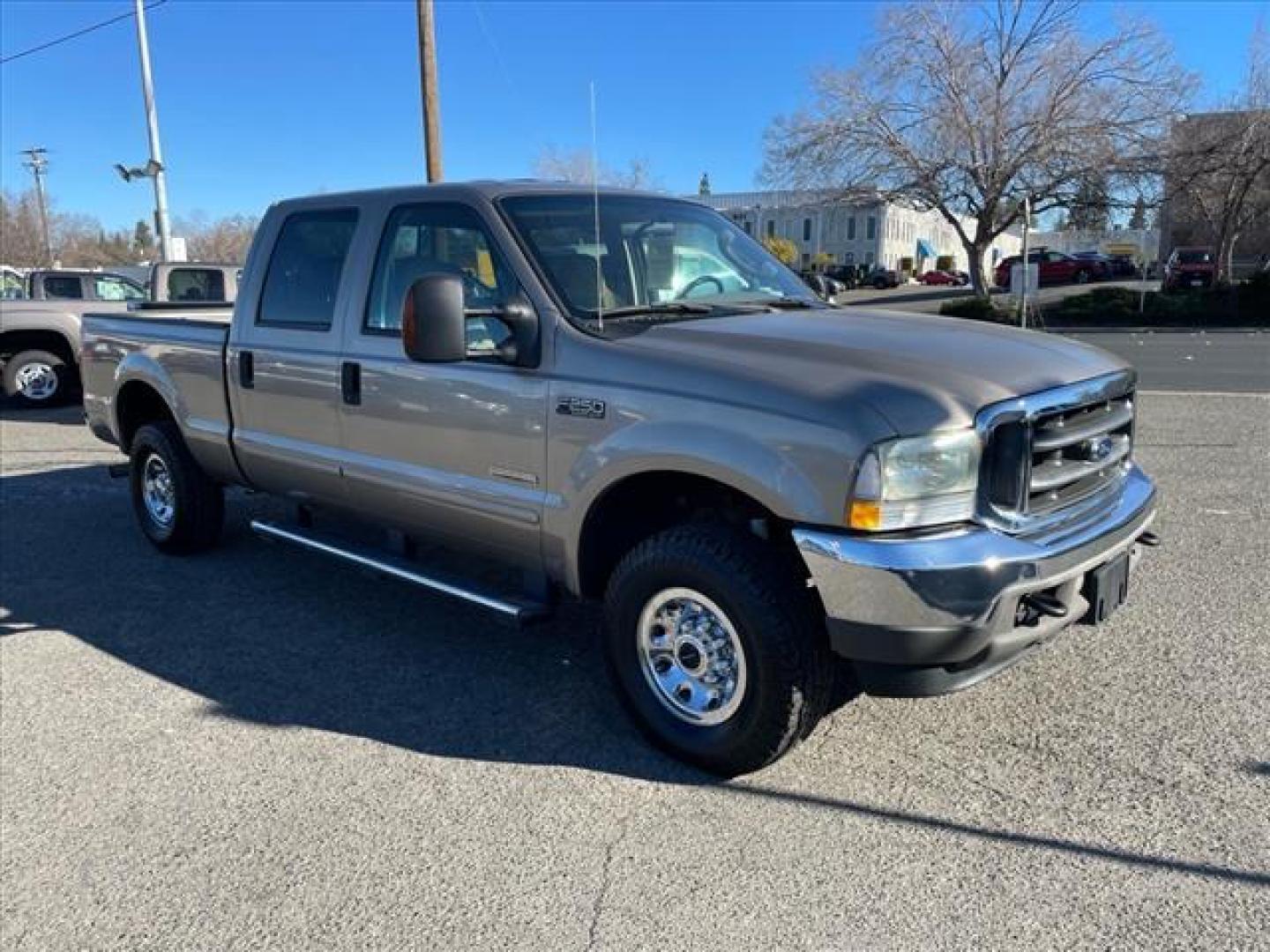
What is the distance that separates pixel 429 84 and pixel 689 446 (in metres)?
12.6

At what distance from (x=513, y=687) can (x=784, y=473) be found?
1.72m

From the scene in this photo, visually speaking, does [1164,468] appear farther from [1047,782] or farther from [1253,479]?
[1047,782]

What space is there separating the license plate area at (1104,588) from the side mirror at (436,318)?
7.14 feet

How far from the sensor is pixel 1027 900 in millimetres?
2678

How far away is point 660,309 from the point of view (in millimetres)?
3861

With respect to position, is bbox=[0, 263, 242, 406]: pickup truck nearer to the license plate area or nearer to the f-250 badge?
the f-250 badge

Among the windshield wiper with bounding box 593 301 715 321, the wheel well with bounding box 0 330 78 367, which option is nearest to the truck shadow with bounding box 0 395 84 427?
the wheel well with bounding box 0 330 78 367

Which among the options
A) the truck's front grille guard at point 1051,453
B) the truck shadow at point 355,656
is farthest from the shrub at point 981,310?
the truck's front grille guard at point 1051,453

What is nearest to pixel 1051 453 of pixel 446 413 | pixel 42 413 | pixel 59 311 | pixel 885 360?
pixel 885 360

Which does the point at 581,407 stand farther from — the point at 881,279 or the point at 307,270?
the point at 881,279

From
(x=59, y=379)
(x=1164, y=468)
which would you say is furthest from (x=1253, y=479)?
(x=59, y=379)

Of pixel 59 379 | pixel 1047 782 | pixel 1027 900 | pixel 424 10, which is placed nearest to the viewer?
pixel 1027 900

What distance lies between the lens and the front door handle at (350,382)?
4355 mm

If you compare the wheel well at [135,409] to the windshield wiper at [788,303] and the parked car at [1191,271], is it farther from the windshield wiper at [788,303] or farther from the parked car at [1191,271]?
the parked car at [1191,271]
